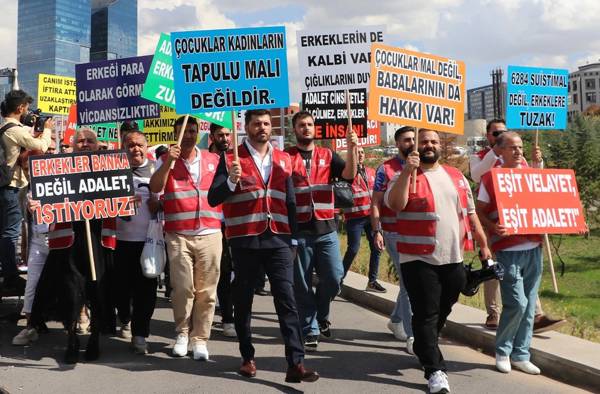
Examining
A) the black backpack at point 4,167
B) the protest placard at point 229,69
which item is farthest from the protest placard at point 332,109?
the black backpack at point 4,167

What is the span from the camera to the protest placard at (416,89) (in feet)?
20.3

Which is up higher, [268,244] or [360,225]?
[360,225]

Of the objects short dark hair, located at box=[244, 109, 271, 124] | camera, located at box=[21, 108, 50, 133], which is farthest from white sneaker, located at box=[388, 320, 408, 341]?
camera, located at box=[21, 108, 50, 133]

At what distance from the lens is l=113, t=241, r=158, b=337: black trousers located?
6590 mm

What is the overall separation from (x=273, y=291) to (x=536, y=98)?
4825 millimetres

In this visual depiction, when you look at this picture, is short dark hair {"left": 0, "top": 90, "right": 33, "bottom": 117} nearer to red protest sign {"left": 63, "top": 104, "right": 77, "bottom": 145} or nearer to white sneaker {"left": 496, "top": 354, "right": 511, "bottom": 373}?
red protest sign {"left": 63, "top": 104, "right": 77, "bottom": 145}

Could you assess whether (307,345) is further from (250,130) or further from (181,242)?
(250,130)

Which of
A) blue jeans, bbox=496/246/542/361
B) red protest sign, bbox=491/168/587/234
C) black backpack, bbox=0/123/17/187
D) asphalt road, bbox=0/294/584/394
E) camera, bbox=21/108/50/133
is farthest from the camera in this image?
camera, bbox=21/108/50/133

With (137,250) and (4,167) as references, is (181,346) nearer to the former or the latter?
(137,250)

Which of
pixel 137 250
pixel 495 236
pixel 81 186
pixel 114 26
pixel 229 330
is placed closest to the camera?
pixel 495 236

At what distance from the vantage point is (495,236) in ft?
20.1

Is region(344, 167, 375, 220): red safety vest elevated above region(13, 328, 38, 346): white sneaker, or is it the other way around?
region(344, 167, 375, 220): red safety vest

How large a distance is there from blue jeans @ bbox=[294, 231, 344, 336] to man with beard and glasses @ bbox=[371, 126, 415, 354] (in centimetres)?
49

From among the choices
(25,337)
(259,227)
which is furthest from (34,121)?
(259,227)
